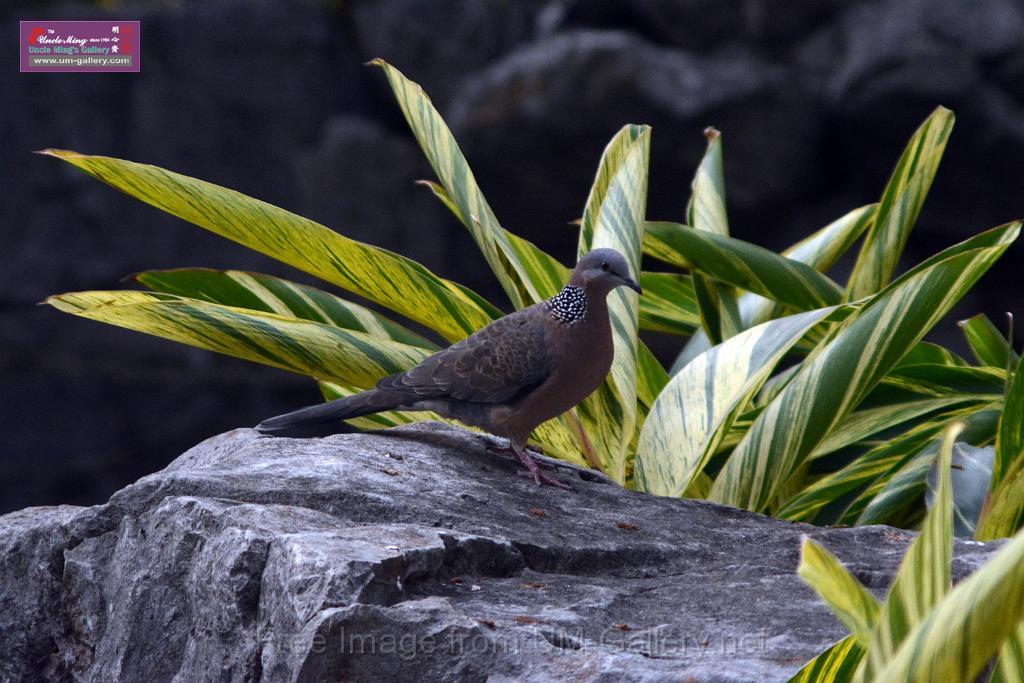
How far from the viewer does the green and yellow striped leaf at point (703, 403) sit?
7.62ft

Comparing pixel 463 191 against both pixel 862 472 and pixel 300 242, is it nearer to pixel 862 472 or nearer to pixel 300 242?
pixel 300 242

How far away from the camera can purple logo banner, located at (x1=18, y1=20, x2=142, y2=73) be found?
4270mm

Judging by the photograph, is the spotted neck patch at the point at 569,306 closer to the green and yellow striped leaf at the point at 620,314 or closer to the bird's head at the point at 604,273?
the bird's head at the point at 604,273

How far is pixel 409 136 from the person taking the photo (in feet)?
28.0

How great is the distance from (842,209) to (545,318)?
19.4 feet

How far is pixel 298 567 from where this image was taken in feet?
4.88

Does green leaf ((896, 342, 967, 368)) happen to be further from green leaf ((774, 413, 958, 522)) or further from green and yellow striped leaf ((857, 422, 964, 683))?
green and yellow striped leaf ((857, 422, 964, 683))

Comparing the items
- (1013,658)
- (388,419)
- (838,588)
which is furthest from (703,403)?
(838,588)

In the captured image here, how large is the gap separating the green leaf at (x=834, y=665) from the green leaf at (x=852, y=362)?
3.07 ft

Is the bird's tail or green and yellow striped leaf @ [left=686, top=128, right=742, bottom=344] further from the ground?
green and yellow striped leaf @ [left=686, top=128, right=742, bottom=344]

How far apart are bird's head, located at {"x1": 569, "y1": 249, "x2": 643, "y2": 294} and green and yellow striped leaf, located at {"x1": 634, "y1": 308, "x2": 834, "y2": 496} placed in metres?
0.27

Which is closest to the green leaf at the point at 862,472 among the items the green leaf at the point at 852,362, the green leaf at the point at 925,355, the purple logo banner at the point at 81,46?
the green leaf at the point at 852,362

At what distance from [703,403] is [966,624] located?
1.60m

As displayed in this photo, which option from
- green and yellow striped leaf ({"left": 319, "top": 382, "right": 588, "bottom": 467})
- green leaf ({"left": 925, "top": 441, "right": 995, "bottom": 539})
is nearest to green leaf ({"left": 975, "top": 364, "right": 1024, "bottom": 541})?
green leaf ({"left": 925, "top": 441, "right": 995, "bottom": 539})
